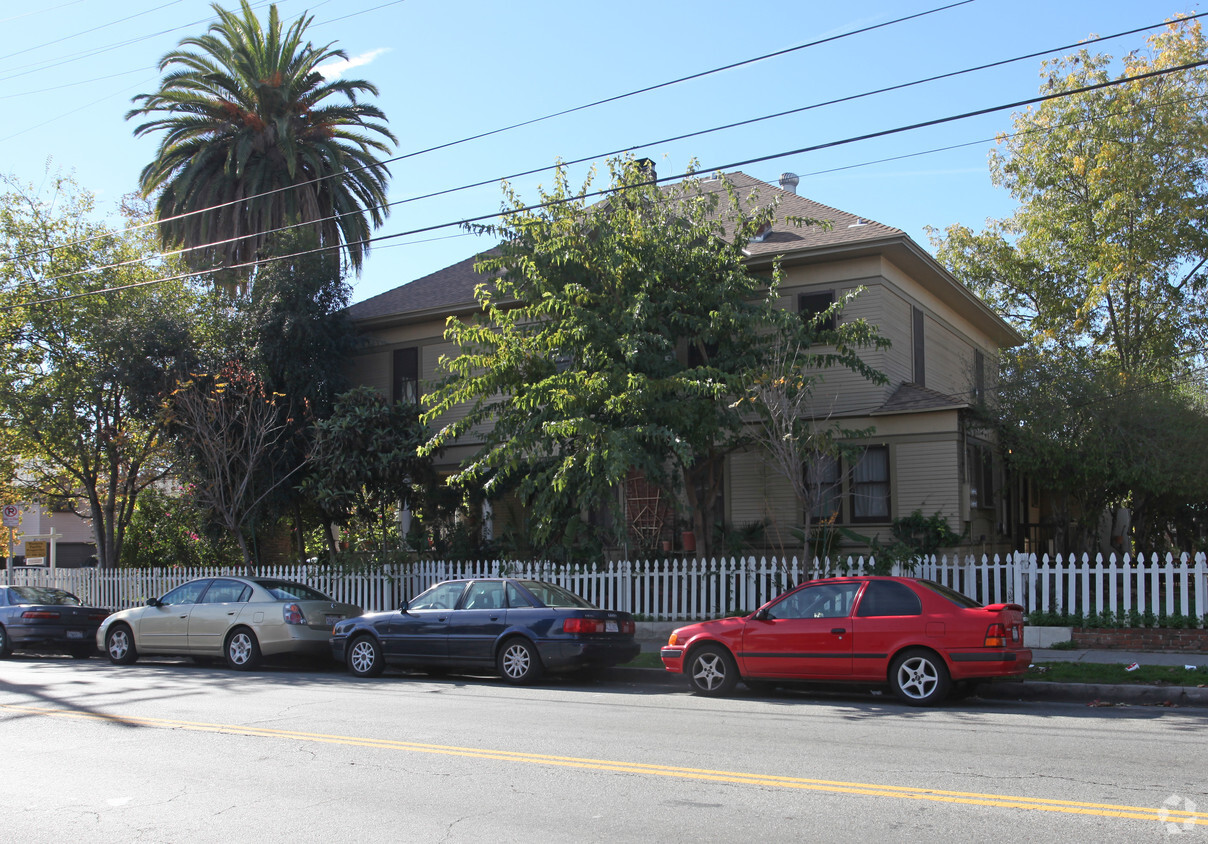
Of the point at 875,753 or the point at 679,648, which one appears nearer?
the point at 875,753

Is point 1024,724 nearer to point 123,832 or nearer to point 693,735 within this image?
point 693,735

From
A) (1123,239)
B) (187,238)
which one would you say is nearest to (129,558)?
(187,238)

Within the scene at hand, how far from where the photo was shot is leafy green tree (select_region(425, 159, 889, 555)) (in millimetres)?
16000

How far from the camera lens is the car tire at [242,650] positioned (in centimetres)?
1530

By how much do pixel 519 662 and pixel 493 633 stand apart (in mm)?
508

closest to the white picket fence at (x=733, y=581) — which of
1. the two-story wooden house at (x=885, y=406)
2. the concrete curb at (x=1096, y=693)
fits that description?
the two-story wooden house at (x=885, y=406)

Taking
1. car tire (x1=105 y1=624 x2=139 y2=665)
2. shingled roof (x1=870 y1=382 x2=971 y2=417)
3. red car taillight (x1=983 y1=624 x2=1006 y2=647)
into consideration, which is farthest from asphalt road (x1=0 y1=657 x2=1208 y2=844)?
shingled roof (x1=870 y1=382 x2=971 y2=417)

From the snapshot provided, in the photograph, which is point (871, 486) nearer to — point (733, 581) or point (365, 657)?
point (733, 581)

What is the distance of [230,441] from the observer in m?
21.0

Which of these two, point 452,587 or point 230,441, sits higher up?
point 230,441

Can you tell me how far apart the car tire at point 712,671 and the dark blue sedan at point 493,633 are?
4.55 ft

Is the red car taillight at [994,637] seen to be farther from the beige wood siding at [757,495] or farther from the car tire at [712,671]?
the beige wood siding at [757,495]

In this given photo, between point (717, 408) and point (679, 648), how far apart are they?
18.2 feet

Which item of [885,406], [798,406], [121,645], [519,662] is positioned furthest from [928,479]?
[121,645]
